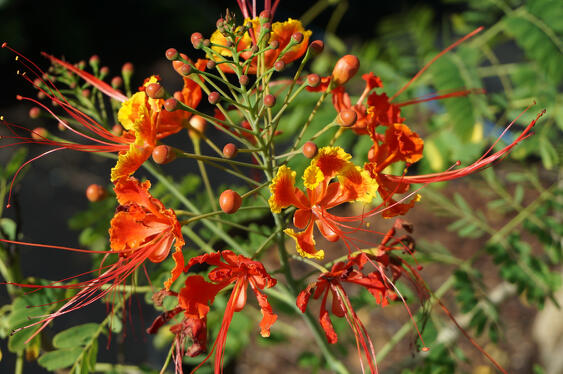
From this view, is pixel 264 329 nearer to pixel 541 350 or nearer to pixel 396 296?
pixel 396 296

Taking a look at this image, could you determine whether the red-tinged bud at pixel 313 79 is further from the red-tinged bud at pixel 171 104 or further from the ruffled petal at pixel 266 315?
the ruffled petal at pixel 266 315

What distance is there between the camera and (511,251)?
1.97 metres

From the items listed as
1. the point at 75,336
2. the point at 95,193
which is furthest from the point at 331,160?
the point at 75,336

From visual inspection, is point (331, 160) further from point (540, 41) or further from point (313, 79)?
point (540, 41)

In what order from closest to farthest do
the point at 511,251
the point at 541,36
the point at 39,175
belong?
the point at 541,36 < the point at 511,251 < the point at 39,175

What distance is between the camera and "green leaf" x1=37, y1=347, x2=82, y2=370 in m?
1.36

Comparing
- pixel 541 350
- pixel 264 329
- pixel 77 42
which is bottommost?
pixel 541 350

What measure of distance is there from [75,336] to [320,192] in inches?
33.3

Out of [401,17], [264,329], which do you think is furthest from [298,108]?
[401,17]

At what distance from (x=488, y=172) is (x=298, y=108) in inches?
33.2

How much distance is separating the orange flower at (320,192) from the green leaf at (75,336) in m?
0.74

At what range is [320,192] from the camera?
1.19 m

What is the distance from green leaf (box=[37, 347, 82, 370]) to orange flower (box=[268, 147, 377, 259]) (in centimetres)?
78

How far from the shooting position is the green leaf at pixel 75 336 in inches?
54.2
